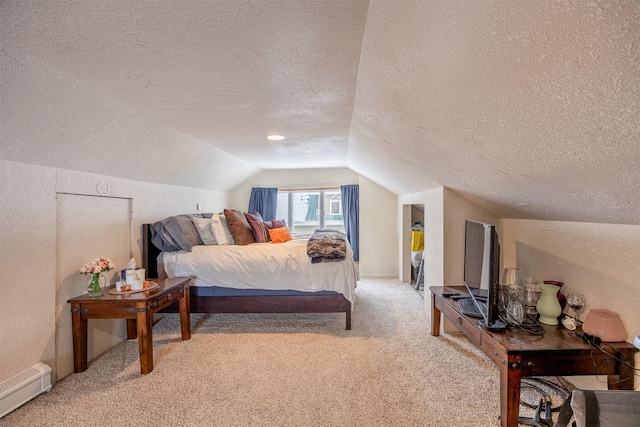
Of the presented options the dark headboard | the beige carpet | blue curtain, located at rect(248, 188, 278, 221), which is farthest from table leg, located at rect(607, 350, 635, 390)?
blue curtain, located at rect(248, 188, 278, 221)

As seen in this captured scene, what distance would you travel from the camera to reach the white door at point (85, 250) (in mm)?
2191

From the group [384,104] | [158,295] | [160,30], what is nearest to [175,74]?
[160,30]

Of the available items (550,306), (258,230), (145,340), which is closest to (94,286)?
(145,340)

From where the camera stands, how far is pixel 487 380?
2.12 metres

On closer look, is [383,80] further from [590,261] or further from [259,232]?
[259,232]

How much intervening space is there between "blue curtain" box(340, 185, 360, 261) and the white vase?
11.4 feet

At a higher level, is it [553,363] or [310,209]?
[310,209]

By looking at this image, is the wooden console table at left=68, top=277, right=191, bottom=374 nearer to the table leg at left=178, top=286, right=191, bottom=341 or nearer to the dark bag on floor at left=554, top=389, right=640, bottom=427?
the table leg at left=178, top=286, right=191, bottom=341

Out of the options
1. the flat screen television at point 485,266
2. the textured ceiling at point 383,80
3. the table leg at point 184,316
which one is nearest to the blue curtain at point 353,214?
the textured ceiling at point 383,80

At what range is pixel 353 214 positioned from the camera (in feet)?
17.6

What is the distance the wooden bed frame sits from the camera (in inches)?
121

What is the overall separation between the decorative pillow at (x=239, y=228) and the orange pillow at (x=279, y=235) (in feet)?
1.09

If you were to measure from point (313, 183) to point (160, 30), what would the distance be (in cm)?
A: 443

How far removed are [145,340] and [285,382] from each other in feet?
3.63
